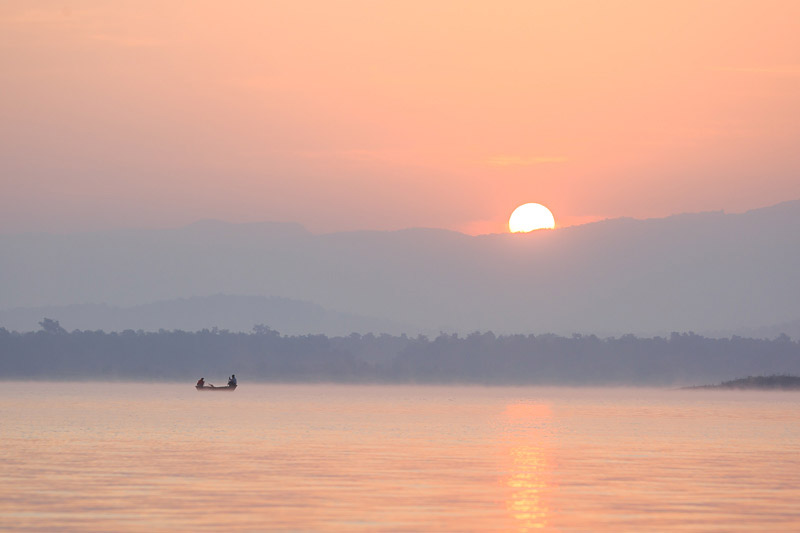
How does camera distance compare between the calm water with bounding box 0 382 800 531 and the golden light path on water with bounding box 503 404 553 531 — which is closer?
the calm water with bounding box 0 382 800 531

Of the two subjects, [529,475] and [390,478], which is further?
[529,475]

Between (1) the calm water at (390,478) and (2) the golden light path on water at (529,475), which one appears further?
(2) the golden light path on water at (529,475)

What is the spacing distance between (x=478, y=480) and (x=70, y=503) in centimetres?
1511

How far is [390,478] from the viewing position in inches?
1975

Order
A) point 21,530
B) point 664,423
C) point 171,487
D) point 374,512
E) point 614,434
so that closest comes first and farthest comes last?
point 21,530 → point 374,512 → point 171,487 → point 614,434 → point 664,423

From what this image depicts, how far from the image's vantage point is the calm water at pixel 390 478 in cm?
3891

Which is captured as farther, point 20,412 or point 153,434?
point 20,412

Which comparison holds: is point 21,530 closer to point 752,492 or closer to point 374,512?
point 374,512

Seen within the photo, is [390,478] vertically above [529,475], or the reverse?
[529,475]

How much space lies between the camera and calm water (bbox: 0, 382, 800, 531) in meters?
38.9

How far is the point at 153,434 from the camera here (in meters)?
77.2

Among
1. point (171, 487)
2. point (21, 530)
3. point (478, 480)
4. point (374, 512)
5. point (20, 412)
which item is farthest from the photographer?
point (20, 412)

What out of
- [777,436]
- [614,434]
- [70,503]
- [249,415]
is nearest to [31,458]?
[70,503]

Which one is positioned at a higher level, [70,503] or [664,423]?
[664,423]
